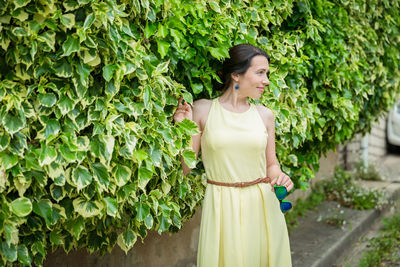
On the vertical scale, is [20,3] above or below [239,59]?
above

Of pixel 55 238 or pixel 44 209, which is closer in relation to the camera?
pixel 44 209

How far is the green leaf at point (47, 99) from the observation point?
6.43 ft

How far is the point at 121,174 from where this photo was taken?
2.16 metres

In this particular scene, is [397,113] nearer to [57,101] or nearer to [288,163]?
[288,163]

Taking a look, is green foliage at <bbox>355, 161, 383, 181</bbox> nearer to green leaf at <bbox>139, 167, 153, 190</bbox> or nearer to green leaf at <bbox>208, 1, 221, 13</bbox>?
green leaf at <bbox>208, 1, 221, 13</bbox>

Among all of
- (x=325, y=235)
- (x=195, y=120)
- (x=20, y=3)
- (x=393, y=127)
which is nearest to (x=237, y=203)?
(x=195, y=120)

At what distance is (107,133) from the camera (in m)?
2.09

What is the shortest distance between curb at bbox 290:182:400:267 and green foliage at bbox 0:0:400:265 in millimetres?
2128

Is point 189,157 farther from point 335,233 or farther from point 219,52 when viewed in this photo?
point 335,233

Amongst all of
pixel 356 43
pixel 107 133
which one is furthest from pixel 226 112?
pixel 356 43

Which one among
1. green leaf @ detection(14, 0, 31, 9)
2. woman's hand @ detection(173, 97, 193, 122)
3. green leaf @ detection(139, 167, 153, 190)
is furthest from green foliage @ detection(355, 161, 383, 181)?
green leaf @ detection(14, 0, 31, 9)

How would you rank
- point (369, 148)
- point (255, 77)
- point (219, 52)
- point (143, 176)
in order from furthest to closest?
1. point (369, 148)
2. point (219, 52)
3. point (255, 77)
4. point (143, 176)

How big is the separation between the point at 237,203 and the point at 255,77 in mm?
698

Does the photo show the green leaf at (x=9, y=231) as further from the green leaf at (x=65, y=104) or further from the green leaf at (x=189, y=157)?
the green leaf at (x=189, y=157)
